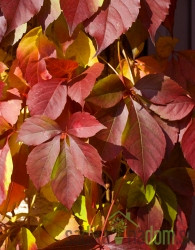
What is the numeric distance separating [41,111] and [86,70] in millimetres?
102

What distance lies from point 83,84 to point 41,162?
137 millimetres

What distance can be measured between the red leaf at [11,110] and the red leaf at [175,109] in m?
0.23

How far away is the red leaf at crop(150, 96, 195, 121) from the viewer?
771mm

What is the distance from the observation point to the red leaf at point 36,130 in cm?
73

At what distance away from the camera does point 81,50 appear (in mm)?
825

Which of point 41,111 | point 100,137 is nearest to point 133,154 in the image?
point 100,137

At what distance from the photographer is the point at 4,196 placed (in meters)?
0.80

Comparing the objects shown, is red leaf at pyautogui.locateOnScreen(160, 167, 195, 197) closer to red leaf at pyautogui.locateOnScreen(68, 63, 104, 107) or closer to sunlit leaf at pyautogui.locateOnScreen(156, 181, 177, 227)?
sunlit leaf at pyautogui.locateOnScreen(156, 181, 177, 227)

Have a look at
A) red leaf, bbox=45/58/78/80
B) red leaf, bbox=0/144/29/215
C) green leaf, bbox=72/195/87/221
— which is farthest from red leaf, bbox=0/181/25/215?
red leaf, bbox=45/58/78/80

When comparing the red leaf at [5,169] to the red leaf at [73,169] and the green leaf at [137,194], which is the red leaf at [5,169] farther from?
the green leaf at [137,194]

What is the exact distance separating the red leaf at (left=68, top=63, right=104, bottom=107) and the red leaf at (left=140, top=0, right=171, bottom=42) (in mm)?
104

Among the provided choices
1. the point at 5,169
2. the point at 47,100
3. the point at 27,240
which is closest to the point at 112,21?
the point at 47,100

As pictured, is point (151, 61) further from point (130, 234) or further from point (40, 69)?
point (130, 234)

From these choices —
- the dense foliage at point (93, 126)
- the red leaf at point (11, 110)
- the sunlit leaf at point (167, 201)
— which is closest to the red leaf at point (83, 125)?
the dense foliage at point (93, 126)
